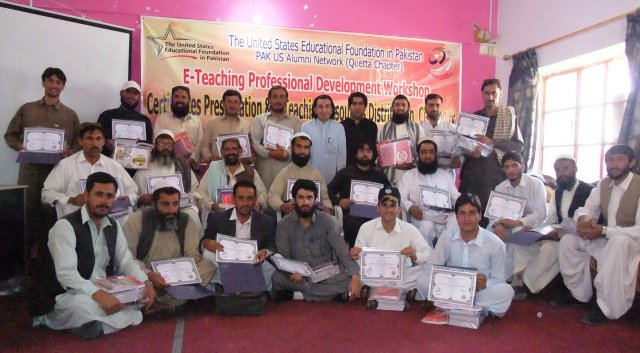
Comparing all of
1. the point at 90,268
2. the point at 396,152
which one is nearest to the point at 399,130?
the point at 396,152

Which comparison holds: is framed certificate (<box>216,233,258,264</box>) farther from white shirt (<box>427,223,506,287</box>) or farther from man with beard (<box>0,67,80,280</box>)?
man with beard (<box>0,67,80,280</box>)

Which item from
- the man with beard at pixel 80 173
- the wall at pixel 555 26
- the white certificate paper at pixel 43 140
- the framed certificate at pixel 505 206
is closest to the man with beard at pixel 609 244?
the framed certificate at pixel 505 206

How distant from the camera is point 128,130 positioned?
5219 mm

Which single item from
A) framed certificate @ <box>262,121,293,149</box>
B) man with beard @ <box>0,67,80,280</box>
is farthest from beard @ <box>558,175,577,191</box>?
man with beard @ <box>0,67,80,280</box>

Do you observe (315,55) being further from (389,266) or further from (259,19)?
(389,266)

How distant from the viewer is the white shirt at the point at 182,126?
18.6ft

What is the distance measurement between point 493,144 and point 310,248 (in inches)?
90.0

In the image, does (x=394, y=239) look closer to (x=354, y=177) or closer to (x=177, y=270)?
(x=354, y=177)

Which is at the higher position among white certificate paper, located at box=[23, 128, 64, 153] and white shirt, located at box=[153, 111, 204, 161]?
white shirt, located at box=[153, 111, 204, 161]

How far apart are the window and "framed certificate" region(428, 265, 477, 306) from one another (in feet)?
10.9

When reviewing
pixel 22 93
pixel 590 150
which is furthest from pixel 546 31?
pixel 22 93

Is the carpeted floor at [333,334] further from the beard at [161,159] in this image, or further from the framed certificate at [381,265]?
the beard at [161,159]

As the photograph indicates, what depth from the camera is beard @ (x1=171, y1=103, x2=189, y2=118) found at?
567 cm

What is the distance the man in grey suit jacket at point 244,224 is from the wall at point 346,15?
2693 mm
